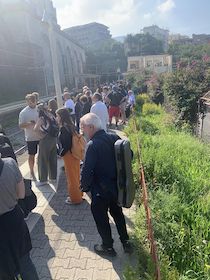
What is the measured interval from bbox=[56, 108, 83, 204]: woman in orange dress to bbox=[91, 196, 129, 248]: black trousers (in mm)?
1637

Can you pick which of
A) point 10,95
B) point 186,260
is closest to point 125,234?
point 186,260

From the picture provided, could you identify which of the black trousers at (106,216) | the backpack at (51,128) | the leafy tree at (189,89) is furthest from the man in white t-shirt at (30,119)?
the leafy tree at (189,89)

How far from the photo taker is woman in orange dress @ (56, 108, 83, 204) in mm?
5277

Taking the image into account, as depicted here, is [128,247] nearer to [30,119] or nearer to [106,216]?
[106,216]

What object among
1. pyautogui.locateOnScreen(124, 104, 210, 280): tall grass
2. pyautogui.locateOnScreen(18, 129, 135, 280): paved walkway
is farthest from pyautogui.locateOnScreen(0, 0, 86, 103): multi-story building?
pyautogui.locateOnScreen(18, 129, 135, 280): paved walkway

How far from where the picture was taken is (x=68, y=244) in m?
4.47

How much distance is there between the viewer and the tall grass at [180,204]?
3270mm

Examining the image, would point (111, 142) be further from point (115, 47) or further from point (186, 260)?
point (115, 47)

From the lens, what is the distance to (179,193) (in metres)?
4.73

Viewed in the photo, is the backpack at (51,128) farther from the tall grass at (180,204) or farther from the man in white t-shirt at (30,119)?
the tall grass at (180,204)

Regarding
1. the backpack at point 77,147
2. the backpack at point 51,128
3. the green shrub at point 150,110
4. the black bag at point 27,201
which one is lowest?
the green shrub at point 150,110

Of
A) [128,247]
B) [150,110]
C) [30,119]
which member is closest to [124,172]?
[128,247]

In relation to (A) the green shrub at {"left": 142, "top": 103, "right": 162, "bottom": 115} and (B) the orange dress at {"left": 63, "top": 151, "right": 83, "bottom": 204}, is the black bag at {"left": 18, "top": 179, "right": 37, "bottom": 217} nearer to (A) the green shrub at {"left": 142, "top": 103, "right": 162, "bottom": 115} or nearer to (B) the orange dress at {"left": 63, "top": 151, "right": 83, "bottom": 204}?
(B) the orange dress at {"left": 63, "top": 151, "right": 83, "bottom": 204}

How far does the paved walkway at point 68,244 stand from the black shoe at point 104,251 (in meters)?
0.05
